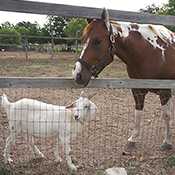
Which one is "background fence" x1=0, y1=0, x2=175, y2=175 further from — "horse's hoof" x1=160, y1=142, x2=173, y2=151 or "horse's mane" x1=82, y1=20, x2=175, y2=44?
"horse's mane" x1=82, y1=20, x2=175, y2=44

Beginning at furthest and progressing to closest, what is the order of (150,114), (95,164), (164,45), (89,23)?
(150,114) < (164,45) < (95,164) < (89,23)

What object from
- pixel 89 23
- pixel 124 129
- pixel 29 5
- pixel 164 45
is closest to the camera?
pixel 29 5

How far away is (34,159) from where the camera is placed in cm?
478

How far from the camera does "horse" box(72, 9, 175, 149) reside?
4.27 m

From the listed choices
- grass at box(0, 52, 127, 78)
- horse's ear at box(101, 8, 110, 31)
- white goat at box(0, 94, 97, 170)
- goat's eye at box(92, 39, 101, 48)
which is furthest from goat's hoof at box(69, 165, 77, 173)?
grass at box(0, 52, 127, 78)

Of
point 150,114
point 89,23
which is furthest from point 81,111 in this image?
point 150,114

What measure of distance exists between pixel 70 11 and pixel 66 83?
76cm

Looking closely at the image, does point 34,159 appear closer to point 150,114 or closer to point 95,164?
point 95,164

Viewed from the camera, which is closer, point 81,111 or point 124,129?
point 81,111

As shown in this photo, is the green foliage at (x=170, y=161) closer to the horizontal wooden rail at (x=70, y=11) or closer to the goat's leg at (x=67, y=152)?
the goat's leg at (x=67, y=152)

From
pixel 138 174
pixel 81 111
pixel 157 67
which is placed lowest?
pixel 138 174

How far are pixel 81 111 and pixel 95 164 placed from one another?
2.36 ft

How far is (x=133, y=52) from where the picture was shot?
16.1 feet

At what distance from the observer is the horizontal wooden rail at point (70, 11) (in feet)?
12.6
